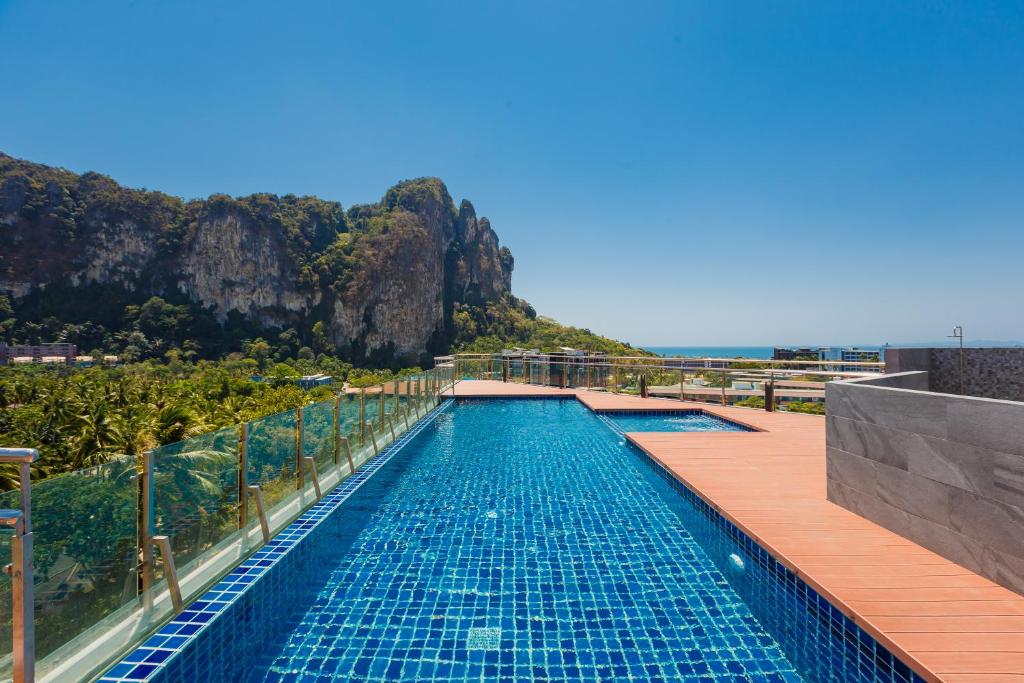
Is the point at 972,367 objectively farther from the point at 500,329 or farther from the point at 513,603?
the point at 500,329

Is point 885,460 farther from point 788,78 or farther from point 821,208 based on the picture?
point 821,208

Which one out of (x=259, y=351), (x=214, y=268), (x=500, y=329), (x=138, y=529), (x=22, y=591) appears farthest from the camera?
(x=500, y=329)

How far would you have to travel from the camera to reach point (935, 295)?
19.7 metres

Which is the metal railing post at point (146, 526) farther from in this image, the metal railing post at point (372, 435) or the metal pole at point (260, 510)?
the metal railing post at point (372, 435)

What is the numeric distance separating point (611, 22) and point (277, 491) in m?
13.2

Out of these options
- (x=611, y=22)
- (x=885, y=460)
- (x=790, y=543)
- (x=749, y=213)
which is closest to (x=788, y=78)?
(x=611, y=22)

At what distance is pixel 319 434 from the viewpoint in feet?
15.8

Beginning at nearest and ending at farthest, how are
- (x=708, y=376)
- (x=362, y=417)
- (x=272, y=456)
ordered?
(x=272, y=456)
(x=362, y=417)
(x=708, y=376)

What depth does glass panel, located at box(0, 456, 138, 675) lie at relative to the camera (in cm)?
174

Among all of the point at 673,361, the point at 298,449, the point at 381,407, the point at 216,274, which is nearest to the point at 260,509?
the point at 298,449

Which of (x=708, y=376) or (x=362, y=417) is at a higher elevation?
(x=708, y=376)

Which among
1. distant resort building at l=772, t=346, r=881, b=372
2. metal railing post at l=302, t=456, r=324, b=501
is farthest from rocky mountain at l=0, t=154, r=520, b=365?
metal railing post at l=302, t=456, r=324, b=501

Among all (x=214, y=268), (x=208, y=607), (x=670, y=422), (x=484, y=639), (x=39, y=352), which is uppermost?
(x=214, y=268)

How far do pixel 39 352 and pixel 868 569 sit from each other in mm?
89078
